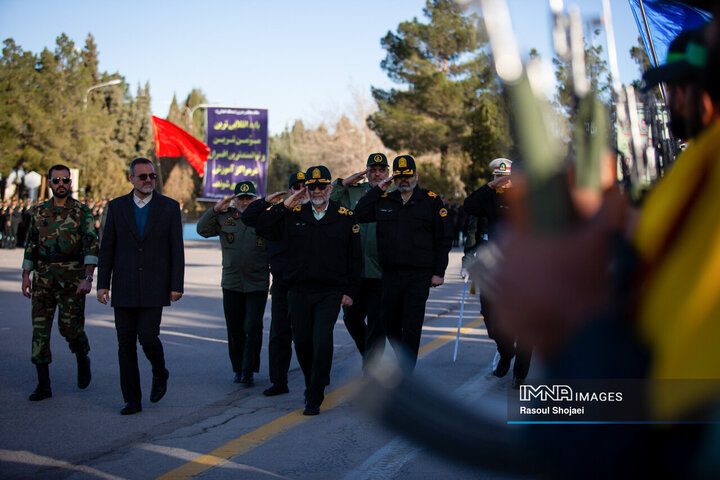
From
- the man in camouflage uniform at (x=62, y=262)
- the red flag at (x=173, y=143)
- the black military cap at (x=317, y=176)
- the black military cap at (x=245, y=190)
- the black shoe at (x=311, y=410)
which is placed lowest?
the black shoe at (x=311, y=410)

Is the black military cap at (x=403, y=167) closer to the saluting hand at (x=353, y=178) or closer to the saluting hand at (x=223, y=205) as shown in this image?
the saluting hand at (x=353, y=178)

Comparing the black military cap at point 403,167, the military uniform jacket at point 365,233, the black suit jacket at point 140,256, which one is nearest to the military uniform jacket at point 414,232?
the black military cap at point 403,167

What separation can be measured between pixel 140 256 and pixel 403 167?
95.0 inches

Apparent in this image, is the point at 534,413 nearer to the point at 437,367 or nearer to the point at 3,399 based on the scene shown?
the point at 3,399

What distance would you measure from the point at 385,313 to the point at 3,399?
10.7 ft

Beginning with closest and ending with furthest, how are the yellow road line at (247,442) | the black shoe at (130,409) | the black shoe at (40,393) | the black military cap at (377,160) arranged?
the yellow road line at (247,442), the black shoe at (130,409), the black shoe at (40,393), the black military cap at (377,160)

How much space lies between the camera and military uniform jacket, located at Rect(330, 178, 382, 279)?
7840 millimetres

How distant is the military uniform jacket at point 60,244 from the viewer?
683 centimetres

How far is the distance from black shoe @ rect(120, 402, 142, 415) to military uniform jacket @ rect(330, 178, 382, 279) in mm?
2450

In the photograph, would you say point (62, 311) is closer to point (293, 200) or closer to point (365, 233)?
point (293, 200)

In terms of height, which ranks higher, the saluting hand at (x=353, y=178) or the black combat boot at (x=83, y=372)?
the saluting hand at (x=353, y=178)

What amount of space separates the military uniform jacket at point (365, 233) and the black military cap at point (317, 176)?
39.1 inches

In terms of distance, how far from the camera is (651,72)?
4.43 ft

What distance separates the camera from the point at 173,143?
24781mm
